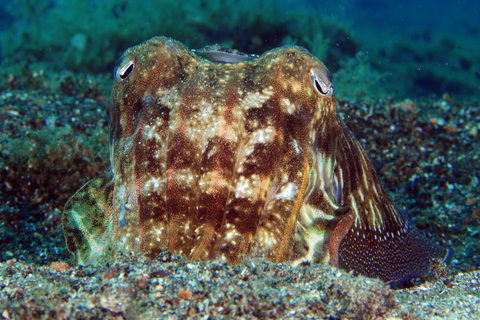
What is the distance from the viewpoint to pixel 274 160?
206cm

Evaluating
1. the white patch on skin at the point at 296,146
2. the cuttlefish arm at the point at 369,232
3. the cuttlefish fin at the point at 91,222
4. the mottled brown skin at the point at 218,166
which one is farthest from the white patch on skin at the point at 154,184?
the cuttlefish arm at the point at 369,232

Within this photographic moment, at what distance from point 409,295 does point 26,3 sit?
2023cm

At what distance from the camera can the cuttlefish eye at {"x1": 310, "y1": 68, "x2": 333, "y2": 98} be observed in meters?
2.33

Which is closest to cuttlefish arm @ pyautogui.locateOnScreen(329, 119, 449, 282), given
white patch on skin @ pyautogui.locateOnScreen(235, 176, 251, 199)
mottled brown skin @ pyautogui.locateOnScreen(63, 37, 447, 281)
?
mottled brown skin @ pyautogui.locateOnScreen(63, 37, 447, 281)

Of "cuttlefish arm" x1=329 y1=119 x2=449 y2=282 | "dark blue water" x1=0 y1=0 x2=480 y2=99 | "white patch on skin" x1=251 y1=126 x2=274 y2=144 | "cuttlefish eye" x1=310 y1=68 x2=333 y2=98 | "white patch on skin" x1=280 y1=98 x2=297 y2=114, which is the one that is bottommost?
"cuttlefish arm" x1=329 y1=119 x2=449 y2=282

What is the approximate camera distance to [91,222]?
7.79 ft

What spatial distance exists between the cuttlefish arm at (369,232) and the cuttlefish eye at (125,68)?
5.65 ft

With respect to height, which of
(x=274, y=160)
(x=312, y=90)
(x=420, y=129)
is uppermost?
(x=420, y=129)

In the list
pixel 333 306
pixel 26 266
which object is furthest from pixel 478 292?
pixel 26 266

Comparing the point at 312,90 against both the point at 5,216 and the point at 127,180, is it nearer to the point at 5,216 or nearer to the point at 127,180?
the point at 127,180

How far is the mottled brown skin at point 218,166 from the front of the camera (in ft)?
6.66

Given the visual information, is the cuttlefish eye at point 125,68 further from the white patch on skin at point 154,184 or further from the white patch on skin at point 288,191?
the white patch on skin at point 288,191

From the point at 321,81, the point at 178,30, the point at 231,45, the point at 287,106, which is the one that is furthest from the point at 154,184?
the point at 178,30

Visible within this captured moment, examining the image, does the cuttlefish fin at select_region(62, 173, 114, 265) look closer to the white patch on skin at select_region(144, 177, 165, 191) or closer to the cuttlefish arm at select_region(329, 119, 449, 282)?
the white patch on skin at select_region(144, 177, 165, 191)
